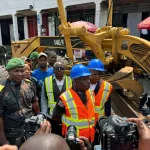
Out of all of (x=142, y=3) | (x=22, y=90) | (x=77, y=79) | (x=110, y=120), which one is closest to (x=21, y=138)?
(x=22, y=90)

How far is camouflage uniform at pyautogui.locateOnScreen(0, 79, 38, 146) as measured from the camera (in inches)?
91.5

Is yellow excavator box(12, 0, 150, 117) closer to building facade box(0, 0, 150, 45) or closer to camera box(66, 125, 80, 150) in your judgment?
camera box(66, 125, 80, 150)

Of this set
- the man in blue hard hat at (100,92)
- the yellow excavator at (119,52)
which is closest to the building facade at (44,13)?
the yellow excavator at (119,52)

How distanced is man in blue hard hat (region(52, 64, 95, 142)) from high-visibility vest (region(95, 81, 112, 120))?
32cm

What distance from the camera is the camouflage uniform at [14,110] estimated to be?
2324 mm

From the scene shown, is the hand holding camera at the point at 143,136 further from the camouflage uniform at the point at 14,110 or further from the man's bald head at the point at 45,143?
the camouflage uniform at the point at 14,110

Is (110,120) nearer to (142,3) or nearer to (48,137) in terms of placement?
(48,137)

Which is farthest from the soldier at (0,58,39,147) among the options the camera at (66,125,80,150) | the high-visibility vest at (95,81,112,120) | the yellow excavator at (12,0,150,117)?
the yellow excavator at (12,0,150,117)

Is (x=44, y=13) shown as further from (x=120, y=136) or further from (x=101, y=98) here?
(x=120, y=136)

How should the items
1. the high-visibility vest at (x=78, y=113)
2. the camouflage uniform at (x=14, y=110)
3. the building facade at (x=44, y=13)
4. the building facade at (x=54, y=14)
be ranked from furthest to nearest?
the building facade at (x=44, y=13)
the building facade at (x=54, y=14)
the camouflage uniform at (x=14, y=110)
the high-visibility vest at (x=78, y=113)

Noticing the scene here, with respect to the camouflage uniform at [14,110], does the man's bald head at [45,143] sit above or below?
above

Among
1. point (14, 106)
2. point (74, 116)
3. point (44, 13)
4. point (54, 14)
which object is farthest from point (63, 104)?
point (44, 13)

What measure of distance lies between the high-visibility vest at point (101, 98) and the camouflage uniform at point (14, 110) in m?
0.83

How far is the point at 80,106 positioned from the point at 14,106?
0.75 metres
